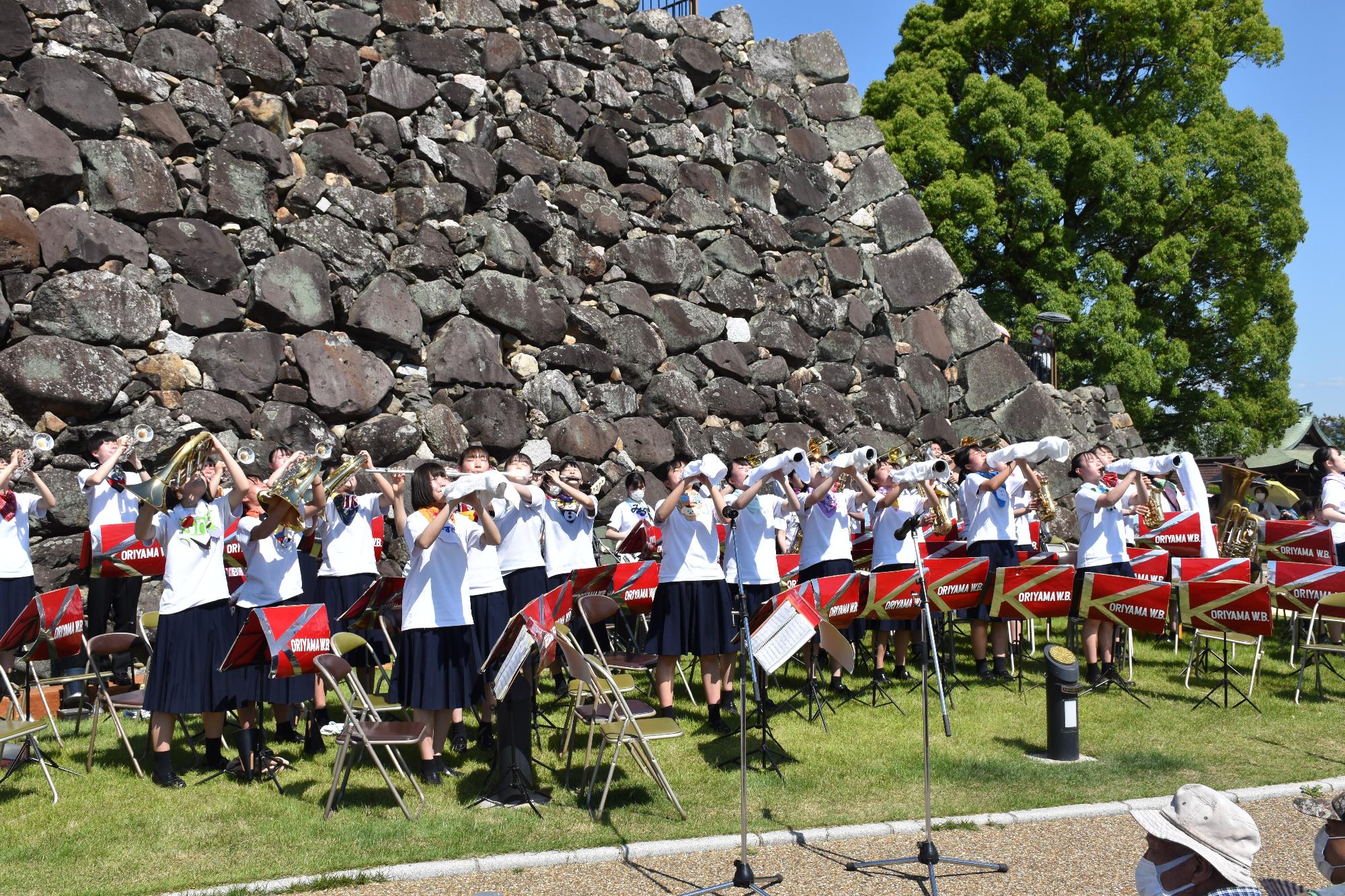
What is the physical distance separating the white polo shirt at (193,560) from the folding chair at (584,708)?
7.67 ft

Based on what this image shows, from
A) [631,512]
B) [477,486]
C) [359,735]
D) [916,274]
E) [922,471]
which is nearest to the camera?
[477,486]

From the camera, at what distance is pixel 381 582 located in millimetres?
8062

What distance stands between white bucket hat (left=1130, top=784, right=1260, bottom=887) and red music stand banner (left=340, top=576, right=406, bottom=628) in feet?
19.5

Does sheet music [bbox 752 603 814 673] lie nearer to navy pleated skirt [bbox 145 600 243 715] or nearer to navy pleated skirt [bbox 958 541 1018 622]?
navy pleated skirt [bbox 145 600 243 715]

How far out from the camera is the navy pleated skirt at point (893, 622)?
961 cm

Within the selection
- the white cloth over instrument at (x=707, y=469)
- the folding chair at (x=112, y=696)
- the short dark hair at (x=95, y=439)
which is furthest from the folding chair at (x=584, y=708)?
the short dark hair at (x=95, y=439)

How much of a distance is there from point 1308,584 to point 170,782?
9174 millimetres

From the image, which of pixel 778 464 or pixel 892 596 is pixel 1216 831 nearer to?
pixel 778 464

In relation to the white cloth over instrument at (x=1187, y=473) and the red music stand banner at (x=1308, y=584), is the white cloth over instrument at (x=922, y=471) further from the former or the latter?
the red music stand banner at (x=1308, y=584)

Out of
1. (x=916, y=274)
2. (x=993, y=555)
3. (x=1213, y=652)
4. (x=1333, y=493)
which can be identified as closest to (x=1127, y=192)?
(x=916, y=274)

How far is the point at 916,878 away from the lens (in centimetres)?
540

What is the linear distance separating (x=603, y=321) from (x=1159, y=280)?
1400 centimetres

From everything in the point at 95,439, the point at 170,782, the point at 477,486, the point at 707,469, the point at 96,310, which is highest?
the point at 96,310

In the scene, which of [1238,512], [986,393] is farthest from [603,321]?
[1238,512]
